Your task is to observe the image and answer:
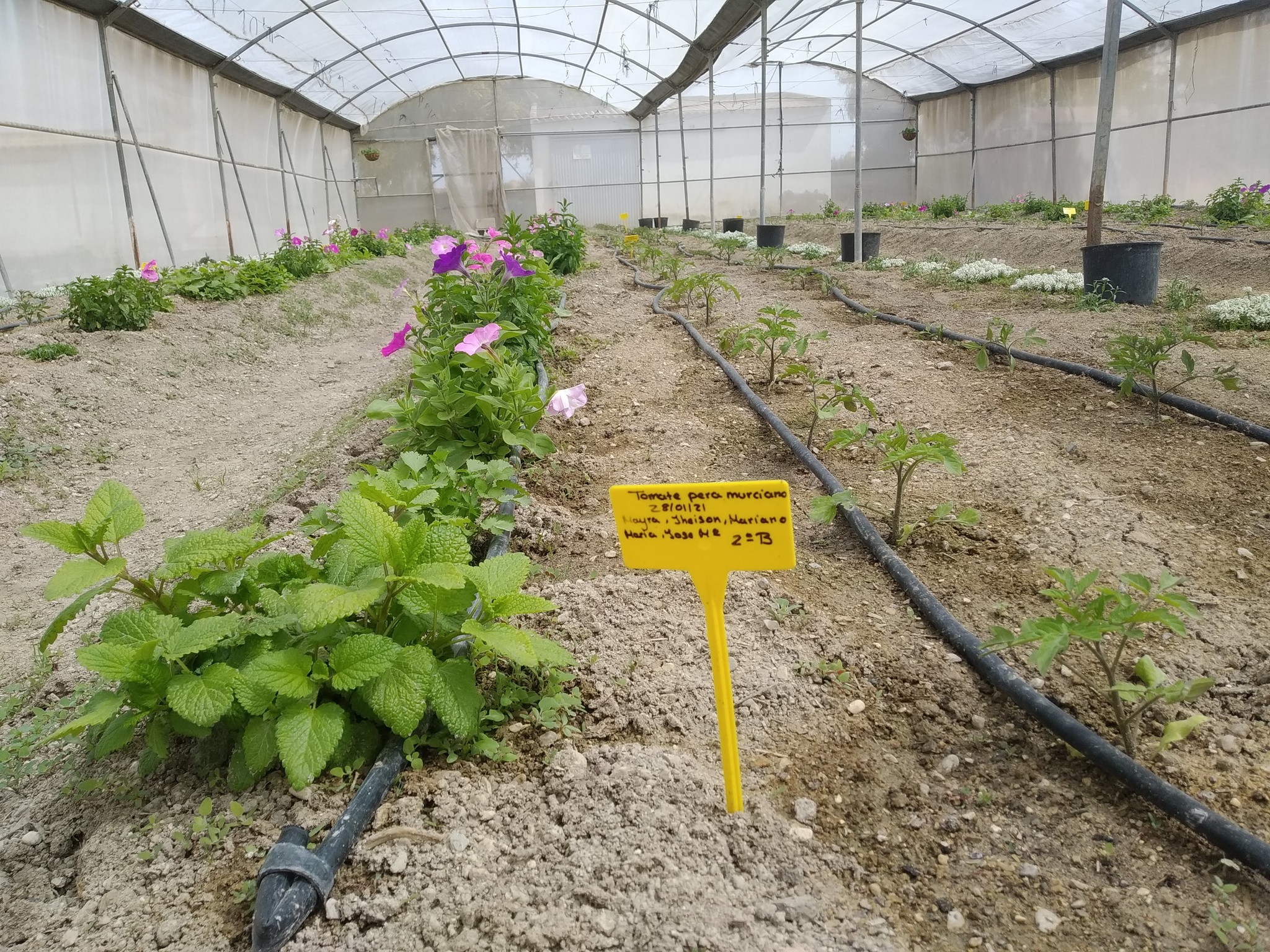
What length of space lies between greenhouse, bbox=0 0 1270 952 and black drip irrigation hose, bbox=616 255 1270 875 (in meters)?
0.01

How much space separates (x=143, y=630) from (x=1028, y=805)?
1.58 m

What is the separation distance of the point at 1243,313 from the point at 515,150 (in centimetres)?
1997

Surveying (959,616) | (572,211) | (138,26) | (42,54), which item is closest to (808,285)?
(959,616)

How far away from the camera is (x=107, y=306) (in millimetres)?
5859

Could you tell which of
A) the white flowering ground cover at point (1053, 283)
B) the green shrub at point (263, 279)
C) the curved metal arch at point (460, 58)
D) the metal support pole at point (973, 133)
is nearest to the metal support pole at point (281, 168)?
the curved metal arch at point (460, 58)

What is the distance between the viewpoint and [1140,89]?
43.1ft

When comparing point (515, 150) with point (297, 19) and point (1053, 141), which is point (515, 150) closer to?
point (297, 19)

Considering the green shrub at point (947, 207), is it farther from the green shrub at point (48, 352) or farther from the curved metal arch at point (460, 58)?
the green shrub at point (48, 352)

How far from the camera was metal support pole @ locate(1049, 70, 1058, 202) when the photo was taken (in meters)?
15.4

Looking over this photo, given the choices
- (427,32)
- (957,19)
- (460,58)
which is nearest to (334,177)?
(460,58)

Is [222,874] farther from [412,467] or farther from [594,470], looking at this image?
[594,470]

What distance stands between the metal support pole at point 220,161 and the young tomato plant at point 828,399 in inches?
435

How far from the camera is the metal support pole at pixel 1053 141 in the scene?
15438mm

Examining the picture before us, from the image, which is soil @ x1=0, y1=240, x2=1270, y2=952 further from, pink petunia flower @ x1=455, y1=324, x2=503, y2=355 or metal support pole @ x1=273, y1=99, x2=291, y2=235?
metal support pole @ x1=273, y1=99, x2=291, y2=235
